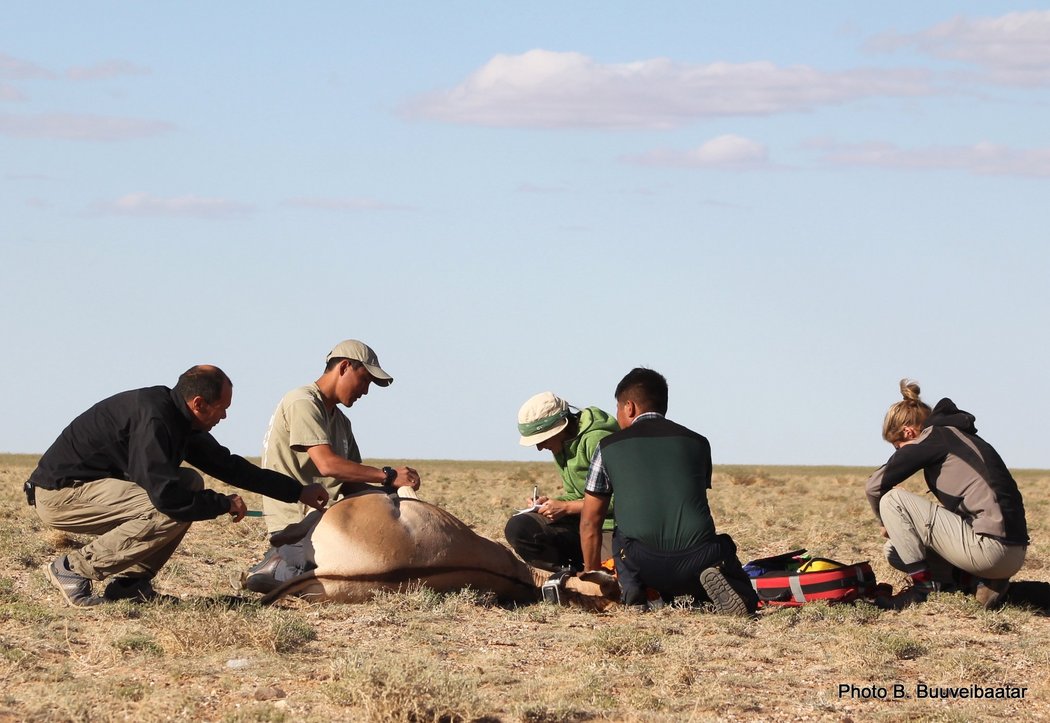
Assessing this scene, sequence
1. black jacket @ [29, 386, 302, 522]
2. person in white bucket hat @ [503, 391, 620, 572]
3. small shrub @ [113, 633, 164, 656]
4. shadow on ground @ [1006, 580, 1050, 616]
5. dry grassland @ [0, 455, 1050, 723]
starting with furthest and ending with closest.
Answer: person in white bucket hat @ [503, 391, 620, 572], shadow on ground @ [1006, 580, 1050, 616], black jacket @ [29, 386, 302, 522], small shrub @ [113, 633, 164, 656], dry grassland @ [0, 455, 1050, 723]

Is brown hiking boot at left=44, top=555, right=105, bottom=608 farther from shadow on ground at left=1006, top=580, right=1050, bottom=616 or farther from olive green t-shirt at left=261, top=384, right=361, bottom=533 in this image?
shadow on ground at left=1006, top=580, right=1050, bottom=616

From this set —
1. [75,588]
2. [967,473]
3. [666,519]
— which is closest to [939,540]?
[967,473]

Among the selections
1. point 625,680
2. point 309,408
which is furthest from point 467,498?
point 625,680

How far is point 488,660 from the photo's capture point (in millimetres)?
6668

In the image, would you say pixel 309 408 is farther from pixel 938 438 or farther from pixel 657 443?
pixel 938 438

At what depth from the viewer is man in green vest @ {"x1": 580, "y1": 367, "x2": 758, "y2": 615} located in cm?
805

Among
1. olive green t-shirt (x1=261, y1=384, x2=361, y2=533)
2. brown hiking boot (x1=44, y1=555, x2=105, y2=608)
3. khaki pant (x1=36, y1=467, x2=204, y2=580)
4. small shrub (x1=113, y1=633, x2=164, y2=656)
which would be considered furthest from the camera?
olive green t-shirt (x1=261, y1=384, x2=361, y2=533)

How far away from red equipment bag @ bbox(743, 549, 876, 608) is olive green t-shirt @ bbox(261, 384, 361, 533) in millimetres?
2781

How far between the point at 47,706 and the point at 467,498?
17.4 meters

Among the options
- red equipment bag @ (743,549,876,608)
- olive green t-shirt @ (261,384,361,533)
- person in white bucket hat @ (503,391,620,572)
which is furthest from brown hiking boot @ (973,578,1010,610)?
olive green t-shirt @ (261,384,361,533)

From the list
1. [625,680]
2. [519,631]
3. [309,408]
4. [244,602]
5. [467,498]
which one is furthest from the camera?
[467,498]

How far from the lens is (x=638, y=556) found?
26.9 ft

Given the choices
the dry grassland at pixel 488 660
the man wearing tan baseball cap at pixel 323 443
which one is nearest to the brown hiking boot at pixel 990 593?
the dry grassland at pixel 488 660

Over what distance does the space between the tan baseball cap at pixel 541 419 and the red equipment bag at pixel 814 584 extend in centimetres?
162
